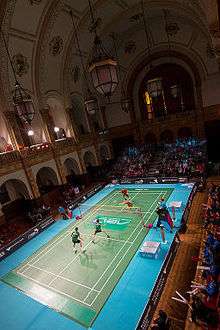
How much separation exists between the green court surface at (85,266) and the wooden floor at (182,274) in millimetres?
2369

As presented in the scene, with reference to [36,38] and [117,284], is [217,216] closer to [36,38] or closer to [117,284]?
[117,284]

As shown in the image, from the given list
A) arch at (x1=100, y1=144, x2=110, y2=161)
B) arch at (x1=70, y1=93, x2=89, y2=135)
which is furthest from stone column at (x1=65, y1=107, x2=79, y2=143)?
arch at (x1=100, y1=144, x2=110, y2=161)

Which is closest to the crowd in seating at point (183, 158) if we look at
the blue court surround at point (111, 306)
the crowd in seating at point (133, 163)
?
the crowd in seating at point (133, 163)

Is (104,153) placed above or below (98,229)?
above

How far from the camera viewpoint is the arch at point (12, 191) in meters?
20.7

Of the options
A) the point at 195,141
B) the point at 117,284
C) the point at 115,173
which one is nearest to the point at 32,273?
the point at 117,284

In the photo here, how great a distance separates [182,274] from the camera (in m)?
10.0

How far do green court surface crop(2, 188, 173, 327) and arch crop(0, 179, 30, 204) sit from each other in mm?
6156

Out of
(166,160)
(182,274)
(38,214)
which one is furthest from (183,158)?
(182,274)

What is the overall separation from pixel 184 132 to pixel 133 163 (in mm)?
7569

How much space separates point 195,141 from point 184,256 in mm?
16948

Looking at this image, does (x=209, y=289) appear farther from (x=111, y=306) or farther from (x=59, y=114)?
(x=59, y=114)

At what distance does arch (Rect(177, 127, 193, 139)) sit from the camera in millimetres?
28433

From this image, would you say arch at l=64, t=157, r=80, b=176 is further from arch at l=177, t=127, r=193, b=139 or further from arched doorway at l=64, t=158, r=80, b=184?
arch at l=177, t=127, r=193, b=139
